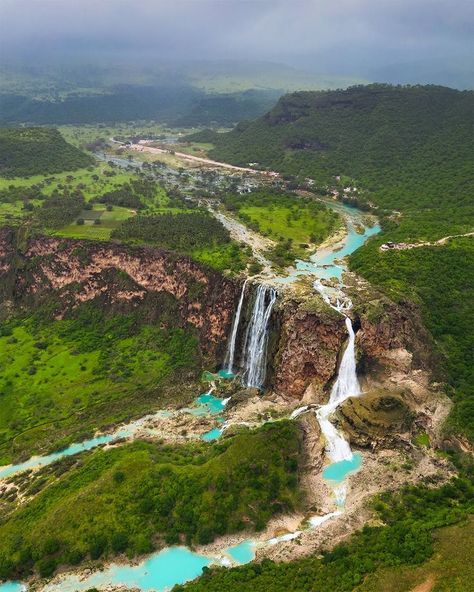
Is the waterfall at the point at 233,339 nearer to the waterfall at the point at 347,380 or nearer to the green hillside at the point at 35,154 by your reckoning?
the waterfall at the point at 347,380

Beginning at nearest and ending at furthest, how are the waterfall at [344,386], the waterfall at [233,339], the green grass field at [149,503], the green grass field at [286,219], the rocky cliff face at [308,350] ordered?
the green grass field at [149,503] → the waterfall at [344,386] → the rocky cliff face at [308,350] → the waterfall at [233,339] → the green grass field at [286,219]

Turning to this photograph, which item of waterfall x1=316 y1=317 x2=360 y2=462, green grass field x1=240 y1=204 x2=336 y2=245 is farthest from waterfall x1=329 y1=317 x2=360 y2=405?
green grass field x1=240 y1=204 x2=336 y2=245

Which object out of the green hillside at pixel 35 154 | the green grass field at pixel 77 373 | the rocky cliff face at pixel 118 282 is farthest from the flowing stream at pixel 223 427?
the green hillside at pixel 35 154

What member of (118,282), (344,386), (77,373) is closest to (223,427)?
(344,386)

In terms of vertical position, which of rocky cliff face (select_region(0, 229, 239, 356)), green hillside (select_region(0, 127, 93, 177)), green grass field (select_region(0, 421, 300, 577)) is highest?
green hillside (select_region(0, 127, 93, 177))

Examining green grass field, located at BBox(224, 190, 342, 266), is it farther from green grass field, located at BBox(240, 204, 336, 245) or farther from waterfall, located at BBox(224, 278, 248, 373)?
waterfall, located at BBox(224, 278, 248, 373)

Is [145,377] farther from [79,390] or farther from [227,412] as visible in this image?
[227,412]
